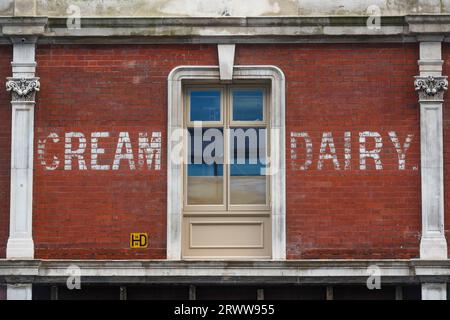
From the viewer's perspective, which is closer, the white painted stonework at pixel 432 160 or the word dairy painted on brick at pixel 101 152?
the white painted stonework at pixel 432 160

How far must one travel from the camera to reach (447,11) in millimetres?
17953

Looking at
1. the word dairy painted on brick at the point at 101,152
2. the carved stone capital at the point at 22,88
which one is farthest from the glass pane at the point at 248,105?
the carved stone capital at the point at 22,88

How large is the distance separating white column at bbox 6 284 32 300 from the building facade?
19mm

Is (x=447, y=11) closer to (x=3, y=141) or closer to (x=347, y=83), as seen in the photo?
(x=347, y=83)

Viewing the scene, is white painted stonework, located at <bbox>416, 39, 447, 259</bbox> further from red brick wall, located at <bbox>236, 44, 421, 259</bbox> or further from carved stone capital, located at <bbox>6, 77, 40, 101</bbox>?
carved stone capital, located at <bbox>6, 77, 40, 101</bbox>

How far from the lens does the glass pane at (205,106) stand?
18156mm

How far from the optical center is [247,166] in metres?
18.1

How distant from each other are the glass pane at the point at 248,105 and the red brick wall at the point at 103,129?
2.20 feet

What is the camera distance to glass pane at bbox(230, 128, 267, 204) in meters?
18.1

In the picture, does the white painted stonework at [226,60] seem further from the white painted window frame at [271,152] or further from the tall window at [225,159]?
the tall window at [225,159]

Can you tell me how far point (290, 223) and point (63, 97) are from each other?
3.56 metres

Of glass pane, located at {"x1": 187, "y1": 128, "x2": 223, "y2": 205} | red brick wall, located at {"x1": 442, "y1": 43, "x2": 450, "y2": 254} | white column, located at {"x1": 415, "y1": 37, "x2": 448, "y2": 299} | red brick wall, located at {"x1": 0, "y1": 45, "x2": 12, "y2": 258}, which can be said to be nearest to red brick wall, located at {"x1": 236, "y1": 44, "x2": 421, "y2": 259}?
white column, located at {"x1": 415, "y1": 37, "x2": 448, "y2": 299}
